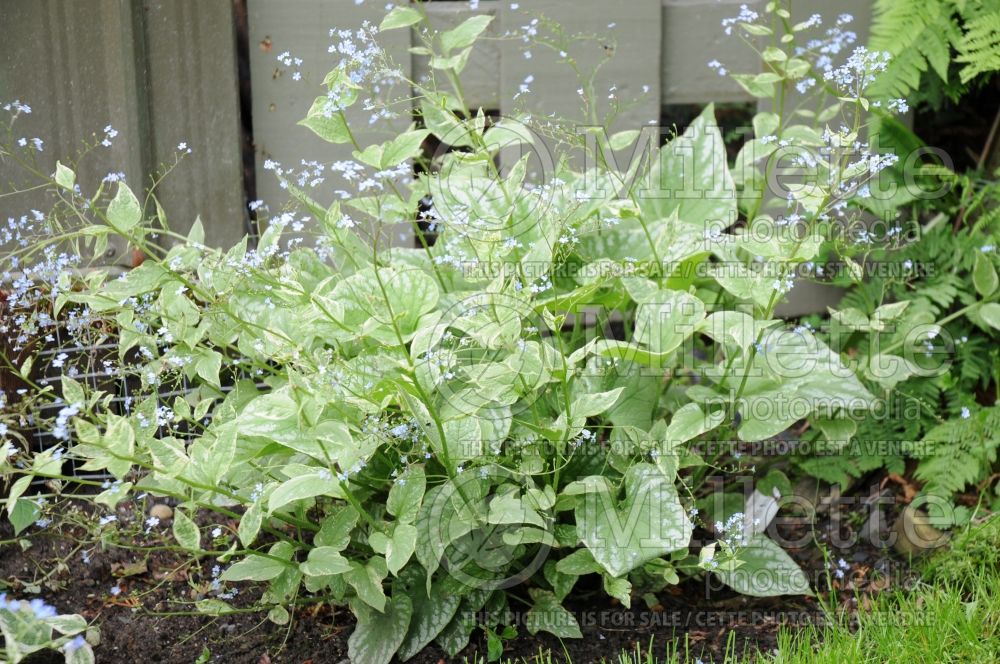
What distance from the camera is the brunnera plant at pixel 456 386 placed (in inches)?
74.1

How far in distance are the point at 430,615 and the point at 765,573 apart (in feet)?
2.53

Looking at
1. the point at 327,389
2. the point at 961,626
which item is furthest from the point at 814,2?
the point at 327,389

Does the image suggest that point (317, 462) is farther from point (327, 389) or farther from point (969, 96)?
point (969, 96)

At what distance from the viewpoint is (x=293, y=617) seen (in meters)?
2.22

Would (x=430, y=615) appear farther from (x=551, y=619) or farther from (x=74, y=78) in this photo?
(x=74, y=78)

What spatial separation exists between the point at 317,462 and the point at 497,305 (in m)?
0.49

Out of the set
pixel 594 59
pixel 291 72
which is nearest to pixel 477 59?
pixel 594 59

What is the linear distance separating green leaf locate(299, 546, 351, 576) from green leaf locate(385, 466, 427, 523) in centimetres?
14

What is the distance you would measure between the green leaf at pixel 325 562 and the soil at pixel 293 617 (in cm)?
27

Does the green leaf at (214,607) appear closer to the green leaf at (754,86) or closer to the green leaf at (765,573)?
the green leaf at (765,573)

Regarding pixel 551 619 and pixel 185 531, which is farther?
pixel 551 619

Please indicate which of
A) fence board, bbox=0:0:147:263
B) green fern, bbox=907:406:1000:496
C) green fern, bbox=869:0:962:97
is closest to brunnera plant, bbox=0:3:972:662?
green fern, bbox=907:406:1000:496

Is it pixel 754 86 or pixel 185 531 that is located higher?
pixel 754 86

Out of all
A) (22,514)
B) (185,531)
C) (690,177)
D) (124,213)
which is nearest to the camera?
(124,213)
